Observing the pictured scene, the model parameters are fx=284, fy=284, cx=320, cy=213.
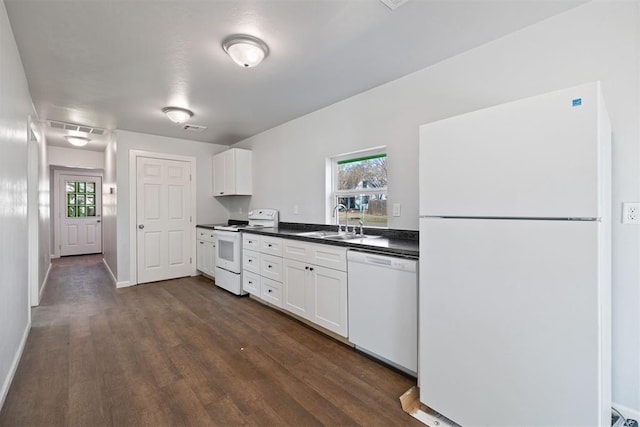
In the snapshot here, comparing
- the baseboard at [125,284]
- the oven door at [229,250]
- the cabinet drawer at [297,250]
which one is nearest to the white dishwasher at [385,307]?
the cabinet drawer at [297,250]

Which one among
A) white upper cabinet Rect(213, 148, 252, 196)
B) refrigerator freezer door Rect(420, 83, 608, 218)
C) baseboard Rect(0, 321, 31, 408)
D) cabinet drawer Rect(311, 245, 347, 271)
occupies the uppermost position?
white upper cabinet Rect(213, 148, 252, 196)

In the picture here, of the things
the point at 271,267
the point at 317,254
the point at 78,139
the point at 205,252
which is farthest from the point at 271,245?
the point at 78,139

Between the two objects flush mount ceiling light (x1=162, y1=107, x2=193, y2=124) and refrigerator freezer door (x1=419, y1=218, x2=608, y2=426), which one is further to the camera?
flush mount ceiling light (x1=162, y1=107, x2=193, y2=124)

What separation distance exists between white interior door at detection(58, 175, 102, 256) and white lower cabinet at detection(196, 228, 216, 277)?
4.60m

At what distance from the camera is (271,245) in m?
3.29

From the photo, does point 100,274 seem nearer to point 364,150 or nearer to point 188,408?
point 188,408

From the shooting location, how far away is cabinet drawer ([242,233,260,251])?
3.54 m

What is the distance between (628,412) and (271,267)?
113 inches

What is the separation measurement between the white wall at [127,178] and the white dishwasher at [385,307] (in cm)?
380

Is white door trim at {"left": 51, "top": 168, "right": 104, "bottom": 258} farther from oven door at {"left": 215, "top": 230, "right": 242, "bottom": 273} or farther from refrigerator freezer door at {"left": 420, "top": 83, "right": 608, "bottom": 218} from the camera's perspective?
refrigerator freezer door at {"left": 420, "top": 83, "right": 608, "bottom": 218}

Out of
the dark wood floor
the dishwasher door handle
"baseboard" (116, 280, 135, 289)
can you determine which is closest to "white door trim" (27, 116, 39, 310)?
the dark wood floor

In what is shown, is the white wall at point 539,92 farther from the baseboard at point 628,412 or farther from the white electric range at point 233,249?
the white electric range at point 233,249

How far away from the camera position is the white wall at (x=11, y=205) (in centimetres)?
176

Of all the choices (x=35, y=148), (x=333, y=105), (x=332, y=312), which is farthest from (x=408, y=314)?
(x=35, y=148)
